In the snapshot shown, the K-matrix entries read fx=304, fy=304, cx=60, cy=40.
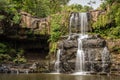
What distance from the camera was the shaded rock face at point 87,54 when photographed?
87.8ft

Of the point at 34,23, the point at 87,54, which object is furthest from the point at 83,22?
the point at 87,54

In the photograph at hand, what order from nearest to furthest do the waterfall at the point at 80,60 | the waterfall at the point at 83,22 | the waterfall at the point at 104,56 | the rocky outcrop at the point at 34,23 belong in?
the waterfall at the point at 104,56
the waterfall at the point at 80,60
the waterfall at the point at 83,22
the rocky outcrop at the point at 34,23

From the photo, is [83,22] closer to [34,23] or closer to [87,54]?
[34,23]

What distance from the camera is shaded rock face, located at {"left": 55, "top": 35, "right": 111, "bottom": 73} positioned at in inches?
1053

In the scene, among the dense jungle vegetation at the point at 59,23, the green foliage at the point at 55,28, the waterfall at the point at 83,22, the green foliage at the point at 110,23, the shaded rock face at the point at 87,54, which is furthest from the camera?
the waterfall at the point at 83,22

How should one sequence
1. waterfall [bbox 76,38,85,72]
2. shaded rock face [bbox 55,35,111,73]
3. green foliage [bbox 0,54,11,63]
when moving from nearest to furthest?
shaded rock face [bbox 55,35,111,73] → waterfall [bbox 76,38,85,72] → green foliage [bbox 0,54,11,63]

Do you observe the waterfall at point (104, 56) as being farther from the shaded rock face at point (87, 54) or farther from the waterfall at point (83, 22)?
the waterfall at point (83, 22)

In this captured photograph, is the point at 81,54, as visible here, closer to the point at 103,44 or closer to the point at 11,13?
the point at 103,44

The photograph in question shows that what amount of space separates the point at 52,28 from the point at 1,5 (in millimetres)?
6149

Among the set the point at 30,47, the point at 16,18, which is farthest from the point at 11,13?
the point at 30,47

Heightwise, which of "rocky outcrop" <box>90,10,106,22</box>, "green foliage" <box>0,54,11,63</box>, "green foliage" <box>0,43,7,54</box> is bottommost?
"green foliage" <box>0,54,11,63</box>

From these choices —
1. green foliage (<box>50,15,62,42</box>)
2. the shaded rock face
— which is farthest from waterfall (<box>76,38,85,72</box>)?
green foliage (<box>50,15,62,42</box>)

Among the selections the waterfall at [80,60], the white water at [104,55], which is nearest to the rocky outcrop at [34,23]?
the waterfall at [80,60]

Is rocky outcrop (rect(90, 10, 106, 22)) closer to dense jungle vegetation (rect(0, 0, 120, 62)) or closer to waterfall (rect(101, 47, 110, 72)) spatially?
dense jungle vegetation (rect(0, 0, 120, 62))
